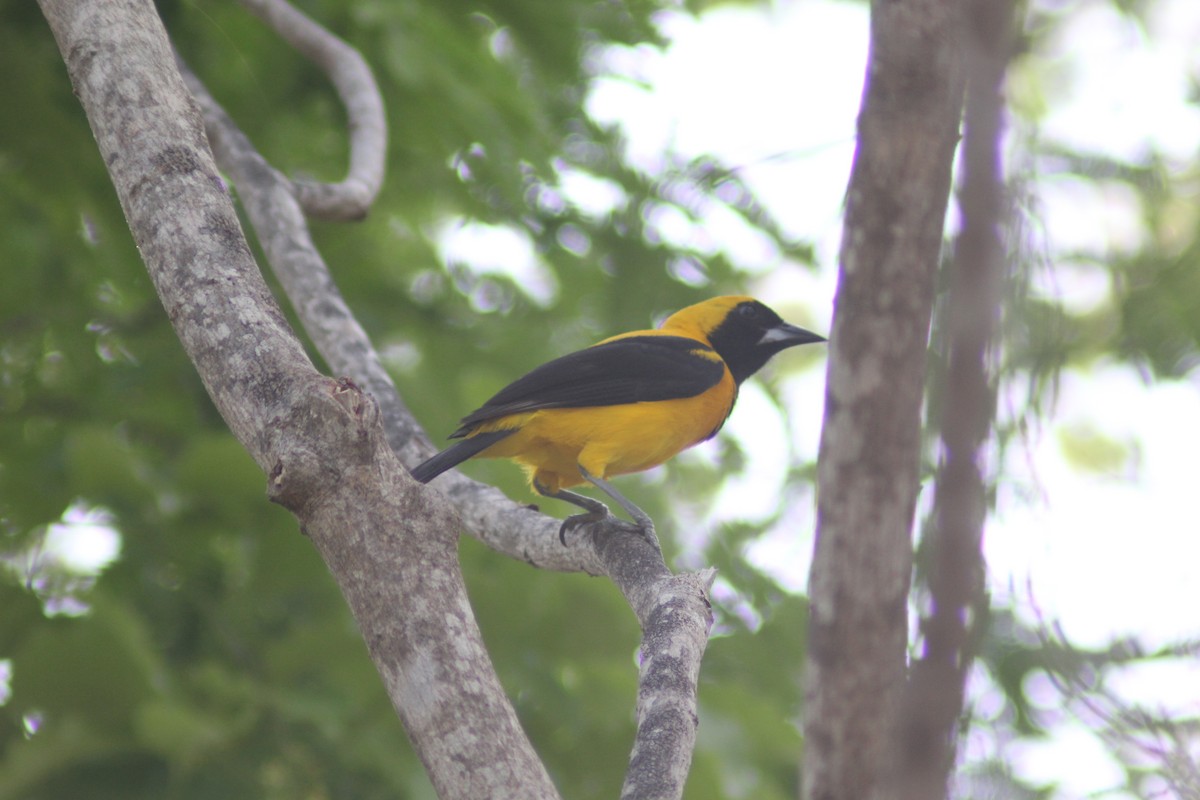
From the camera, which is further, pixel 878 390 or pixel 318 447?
pixel 318 447

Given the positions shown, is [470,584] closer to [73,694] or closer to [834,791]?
[73,694]

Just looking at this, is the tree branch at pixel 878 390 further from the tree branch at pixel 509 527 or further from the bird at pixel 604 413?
the bird at pixel 604 413

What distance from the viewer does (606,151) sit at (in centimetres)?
641

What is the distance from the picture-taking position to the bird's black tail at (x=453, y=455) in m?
3.78

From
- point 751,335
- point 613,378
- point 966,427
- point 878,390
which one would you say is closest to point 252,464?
point 613,378

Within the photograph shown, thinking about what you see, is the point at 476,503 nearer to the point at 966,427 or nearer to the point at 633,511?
the point at 633,511

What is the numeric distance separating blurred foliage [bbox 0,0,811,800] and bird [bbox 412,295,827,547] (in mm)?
405

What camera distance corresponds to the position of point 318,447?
2.07m

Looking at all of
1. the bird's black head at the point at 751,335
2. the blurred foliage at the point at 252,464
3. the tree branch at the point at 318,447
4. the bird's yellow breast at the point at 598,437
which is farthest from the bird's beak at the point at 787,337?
the tree branch at the point at 318,447

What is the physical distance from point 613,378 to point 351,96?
61.0 inches

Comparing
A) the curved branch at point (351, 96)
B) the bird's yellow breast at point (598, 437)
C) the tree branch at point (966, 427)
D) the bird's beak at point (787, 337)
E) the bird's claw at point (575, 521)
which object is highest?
the bird's beak at point (787, 337)

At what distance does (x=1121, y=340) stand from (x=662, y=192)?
10.7 ft

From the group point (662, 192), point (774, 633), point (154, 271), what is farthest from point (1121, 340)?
point (662, 192)

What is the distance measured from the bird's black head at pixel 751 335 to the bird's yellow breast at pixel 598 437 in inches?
35.4
